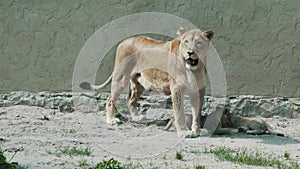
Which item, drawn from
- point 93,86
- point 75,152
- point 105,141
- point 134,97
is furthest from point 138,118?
point 75,152

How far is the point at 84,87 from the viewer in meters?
9.44

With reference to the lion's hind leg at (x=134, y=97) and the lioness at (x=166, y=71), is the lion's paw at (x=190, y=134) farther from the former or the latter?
the lion's hind leg at (x=134, y=97)

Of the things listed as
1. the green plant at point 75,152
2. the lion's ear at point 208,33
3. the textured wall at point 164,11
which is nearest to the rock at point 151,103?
the textured wall at point 164,11

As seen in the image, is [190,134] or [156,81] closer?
[190,134]

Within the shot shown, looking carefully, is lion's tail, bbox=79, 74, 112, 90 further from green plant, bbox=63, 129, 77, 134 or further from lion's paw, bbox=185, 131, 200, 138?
lion's paw, bbox=185, 131, 200, 138

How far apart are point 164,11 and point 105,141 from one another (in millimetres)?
2419

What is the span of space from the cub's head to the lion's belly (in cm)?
44

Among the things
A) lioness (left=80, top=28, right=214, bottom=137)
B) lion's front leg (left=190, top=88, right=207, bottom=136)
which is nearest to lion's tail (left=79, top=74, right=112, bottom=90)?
lioness (left=80, top=28, right=214, bottom=137)

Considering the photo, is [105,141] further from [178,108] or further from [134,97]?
[134,97]

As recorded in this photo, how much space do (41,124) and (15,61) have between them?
1.43 metres

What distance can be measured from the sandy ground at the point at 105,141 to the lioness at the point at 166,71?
1.12 feet

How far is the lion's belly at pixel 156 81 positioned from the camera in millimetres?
8479

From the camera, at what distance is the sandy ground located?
6504 millimetres

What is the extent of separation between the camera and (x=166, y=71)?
27.7 feet
